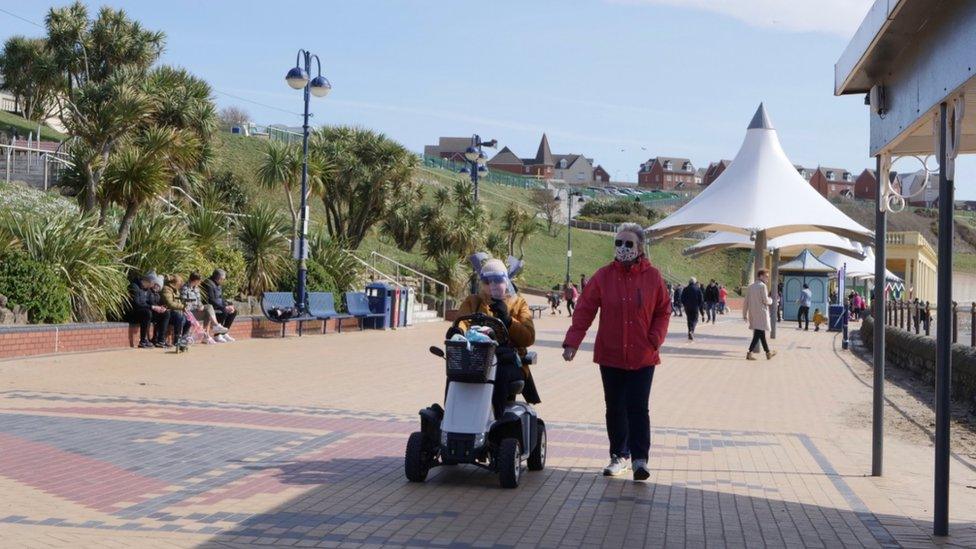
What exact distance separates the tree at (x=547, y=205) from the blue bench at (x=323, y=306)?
66942 mm

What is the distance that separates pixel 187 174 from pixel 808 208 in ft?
53.0

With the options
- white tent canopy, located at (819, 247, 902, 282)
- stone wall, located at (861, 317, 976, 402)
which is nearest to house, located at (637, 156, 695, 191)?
white tent canopy, located at (819, 247, 902, 282)

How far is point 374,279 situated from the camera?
34.2m

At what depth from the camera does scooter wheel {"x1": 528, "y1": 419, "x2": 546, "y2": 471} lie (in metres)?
8.34

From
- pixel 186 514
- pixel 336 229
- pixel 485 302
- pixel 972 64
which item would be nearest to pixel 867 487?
pixel 485 302

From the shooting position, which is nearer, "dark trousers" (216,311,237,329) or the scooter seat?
the scooter seat

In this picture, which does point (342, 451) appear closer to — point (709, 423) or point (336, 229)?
point (709, 423)

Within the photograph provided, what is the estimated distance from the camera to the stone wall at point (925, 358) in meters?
13.7

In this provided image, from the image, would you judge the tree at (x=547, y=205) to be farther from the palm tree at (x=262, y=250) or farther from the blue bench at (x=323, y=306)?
the palm tree at (x=262, y=250)

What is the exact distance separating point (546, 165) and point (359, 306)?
158m

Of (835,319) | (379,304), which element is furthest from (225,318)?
(835,319)

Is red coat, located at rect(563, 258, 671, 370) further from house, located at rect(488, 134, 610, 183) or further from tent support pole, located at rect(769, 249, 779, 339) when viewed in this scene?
house, located at rect(488, 134, 610, 183)

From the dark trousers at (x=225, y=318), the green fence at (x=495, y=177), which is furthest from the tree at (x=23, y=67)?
the dark trousers at (x=225, y=318)

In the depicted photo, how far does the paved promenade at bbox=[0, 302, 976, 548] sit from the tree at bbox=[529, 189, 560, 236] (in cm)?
7994
